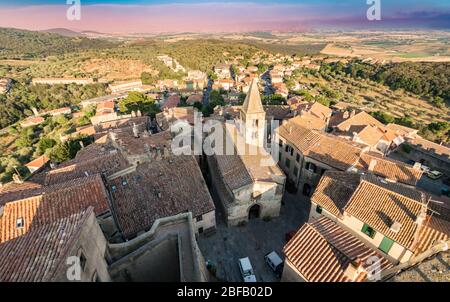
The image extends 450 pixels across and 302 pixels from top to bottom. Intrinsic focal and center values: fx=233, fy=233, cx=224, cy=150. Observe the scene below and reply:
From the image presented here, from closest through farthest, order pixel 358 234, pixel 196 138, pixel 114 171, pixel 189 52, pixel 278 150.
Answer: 1. pixel 358 234
2. pixel 114 171
3. pixel 278 150
4. pixel 196 138
5. pixel 189 52

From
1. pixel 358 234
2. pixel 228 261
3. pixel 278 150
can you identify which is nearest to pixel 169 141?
pixel 278 150

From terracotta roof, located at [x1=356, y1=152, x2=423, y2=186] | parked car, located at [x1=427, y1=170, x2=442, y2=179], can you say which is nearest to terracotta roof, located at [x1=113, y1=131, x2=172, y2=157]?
terracotta roof, located at [x1=356, y1=152, x2=423, y2=186]

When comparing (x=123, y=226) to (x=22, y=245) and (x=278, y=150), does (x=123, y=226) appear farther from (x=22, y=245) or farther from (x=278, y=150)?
(x=278, y=150)

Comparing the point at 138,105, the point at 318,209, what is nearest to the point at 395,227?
the point at 318,209

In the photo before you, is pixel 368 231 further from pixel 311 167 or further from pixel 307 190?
pixel 307 190

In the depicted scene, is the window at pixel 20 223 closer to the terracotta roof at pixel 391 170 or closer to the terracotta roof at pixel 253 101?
the terracotta roof at pixel 253 101

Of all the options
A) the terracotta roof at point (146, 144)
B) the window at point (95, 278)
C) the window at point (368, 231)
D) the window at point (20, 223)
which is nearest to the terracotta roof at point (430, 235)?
the window at point (368, 231)
